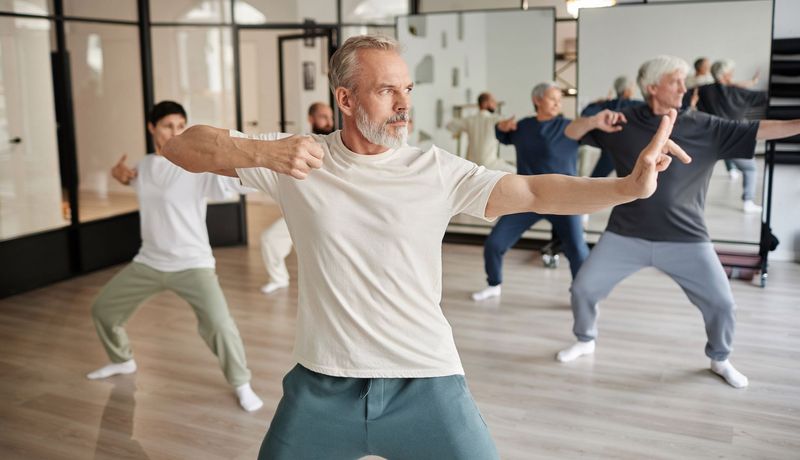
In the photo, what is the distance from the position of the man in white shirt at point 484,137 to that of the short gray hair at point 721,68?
1.74 metres

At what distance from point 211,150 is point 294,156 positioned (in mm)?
262

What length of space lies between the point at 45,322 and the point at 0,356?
636mm

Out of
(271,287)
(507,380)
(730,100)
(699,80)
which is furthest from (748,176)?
(271,287)

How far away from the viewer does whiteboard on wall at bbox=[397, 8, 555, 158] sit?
267 inches

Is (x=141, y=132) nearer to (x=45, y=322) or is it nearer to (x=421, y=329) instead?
(x=45, y=322)

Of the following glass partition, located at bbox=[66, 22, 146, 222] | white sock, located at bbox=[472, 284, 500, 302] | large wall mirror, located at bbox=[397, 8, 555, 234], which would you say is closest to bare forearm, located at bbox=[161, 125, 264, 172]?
white sock, located at bbox=[472, 284, 500, 302]

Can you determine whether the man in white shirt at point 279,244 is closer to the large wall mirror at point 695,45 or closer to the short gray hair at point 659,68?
the large wall mirror at point 695,45

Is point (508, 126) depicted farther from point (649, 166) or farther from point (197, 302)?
point (649, 166)

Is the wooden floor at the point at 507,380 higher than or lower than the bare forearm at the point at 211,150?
lower

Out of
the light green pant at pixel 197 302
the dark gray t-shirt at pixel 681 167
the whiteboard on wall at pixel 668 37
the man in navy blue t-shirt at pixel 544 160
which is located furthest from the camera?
the whiteboard on wall at pixel 668 37

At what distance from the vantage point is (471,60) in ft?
23.0

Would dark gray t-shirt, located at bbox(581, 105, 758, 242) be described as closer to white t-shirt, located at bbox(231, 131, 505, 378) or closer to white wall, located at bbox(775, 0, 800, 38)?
white t-shirt, located at bbox(231, 131, 505, 378)

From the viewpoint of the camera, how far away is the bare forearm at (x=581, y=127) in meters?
3.84

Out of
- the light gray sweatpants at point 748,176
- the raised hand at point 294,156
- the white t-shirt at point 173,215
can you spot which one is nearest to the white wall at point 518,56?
the light gray sweatpants at point 748,176
